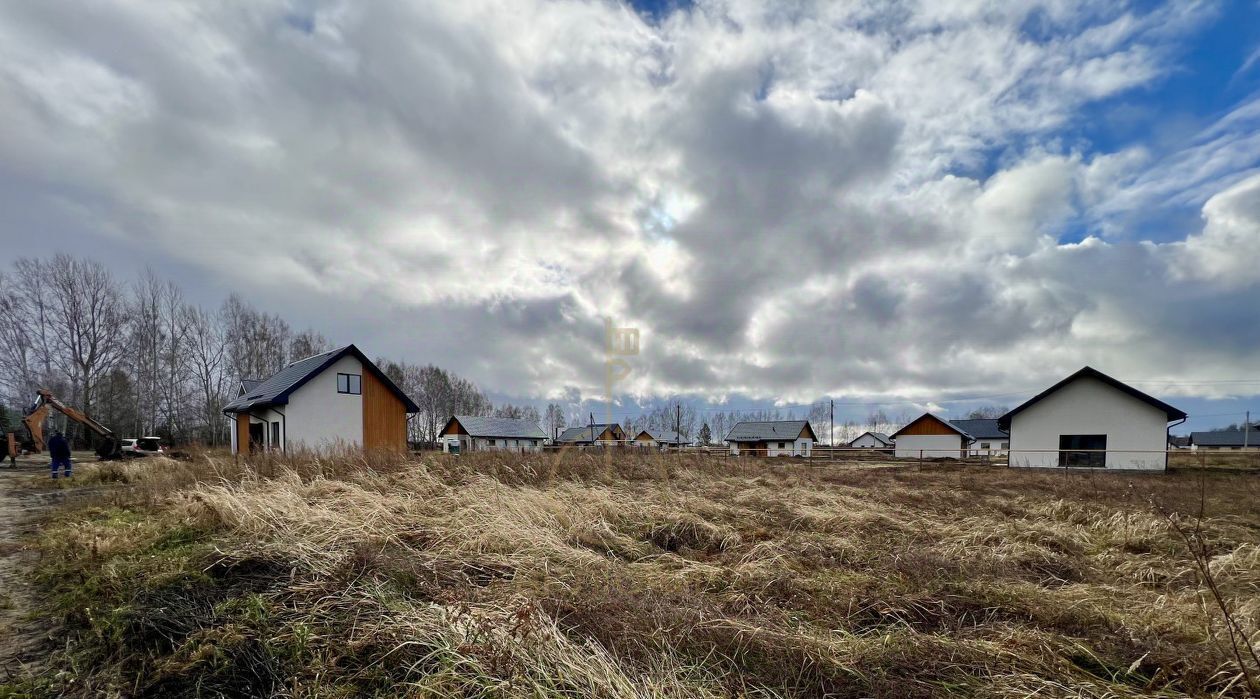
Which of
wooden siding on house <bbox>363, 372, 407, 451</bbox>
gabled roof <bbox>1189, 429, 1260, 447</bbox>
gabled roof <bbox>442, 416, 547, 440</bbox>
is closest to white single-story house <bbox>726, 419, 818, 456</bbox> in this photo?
gabled roof <bbox>442, 416, 547, 440</bbox>

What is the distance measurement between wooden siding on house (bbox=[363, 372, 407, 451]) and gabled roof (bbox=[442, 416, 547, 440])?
25.9 metres

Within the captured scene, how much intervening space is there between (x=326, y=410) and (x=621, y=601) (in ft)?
74.7

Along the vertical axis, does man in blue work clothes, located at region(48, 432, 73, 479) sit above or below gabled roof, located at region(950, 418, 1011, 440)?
above

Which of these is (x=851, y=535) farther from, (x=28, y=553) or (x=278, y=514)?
(x=28, y=553)

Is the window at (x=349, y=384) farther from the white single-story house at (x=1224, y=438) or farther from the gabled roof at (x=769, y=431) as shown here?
the white single-story house at (x=1224, y=438)

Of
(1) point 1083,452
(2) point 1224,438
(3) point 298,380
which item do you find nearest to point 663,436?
(1) point 1083,452

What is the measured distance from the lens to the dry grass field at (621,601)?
2.69m

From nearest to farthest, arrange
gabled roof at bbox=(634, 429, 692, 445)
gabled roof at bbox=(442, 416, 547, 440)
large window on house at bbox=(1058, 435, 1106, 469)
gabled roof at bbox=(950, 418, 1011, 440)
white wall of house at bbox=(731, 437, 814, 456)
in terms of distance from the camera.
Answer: large window on house at bbox=(1058, 435, 1106, 469)
gabled roof at bbox=(442, 416, 547, 440)
white wall of house at bbox=(731, 437, 814, 456)
gabled roof at bbox=(950, 418, 1011, 440)
gabled roof at bbox=(634, 429, 692, 445)

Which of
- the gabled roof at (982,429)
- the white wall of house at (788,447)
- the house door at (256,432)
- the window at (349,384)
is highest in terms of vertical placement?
the window at (349,384)

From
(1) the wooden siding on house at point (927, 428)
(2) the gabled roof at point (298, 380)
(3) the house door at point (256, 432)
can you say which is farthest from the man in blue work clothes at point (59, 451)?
(1) the wooden siding on house at point (927, 428)

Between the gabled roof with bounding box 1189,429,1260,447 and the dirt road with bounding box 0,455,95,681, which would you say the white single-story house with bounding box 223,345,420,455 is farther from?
the gabled roof with bounding box 1189,429,1260,447

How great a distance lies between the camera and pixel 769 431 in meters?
54.2

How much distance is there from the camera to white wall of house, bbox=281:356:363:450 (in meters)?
21.0

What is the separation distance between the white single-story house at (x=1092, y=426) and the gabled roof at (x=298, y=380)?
30.2 meters
